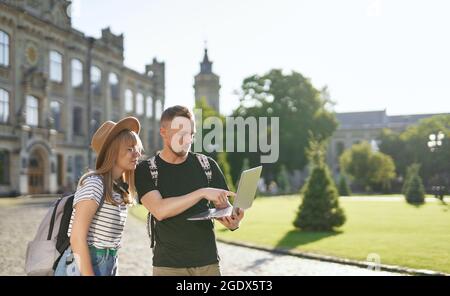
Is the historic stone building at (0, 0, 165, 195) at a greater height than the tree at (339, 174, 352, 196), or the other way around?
the historic stone building at (0, 0, 165, 195)

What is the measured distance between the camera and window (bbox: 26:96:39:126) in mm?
31734

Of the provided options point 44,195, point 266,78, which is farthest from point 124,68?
point 266,78

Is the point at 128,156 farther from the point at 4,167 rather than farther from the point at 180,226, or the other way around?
the point at 4,167

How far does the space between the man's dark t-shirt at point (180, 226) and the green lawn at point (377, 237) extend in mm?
4307

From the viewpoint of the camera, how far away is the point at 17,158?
30203mm

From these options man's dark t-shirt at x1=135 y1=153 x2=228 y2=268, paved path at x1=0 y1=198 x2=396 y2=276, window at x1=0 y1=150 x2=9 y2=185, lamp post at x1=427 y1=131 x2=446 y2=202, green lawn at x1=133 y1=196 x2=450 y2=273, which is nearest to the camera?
man's dark t-shirt at x1=135 y1=153 x2=228 y2=268

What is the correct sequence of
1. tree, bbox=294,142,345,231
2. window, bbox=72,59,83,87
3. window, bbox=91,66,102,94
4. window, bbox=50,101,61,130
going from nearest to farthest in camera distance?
1. tree, bbox=294,142,345,231
2. window, bbox=91,66,102,94
3. window, bbox=72,59,83,87
4. window, bbox=50,101,61,130

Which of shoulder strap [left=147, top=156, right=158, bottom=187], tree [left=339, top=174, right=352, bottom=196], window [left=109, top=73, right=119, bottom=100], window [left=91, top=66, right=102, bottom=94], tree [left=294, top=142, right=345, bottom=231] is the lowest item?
tree [left=339, top=174, right=352, bottom=196]

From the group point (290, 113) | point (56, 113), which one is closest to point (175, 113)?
point (56, 113)

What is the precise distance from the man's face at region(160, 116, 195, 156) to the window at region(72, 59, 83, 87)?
31.1 meters

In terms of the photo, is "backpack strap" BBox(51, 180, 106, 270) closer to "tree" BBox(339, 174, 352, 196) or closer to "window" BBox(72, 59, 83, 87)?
"window" BBox(72, 59, 83, 87)

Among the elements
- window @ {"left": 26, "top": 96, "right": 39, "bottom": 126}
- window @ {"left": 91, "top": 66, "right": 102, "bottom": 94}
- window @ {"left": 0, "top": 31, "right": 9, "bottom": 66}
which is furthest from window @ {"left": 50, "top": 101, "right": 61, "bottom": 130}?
window @ {"left": 0, "top": 31, "right": 9, "bottom": 66}

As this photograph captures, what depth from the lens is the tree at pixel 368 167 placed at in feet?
133
